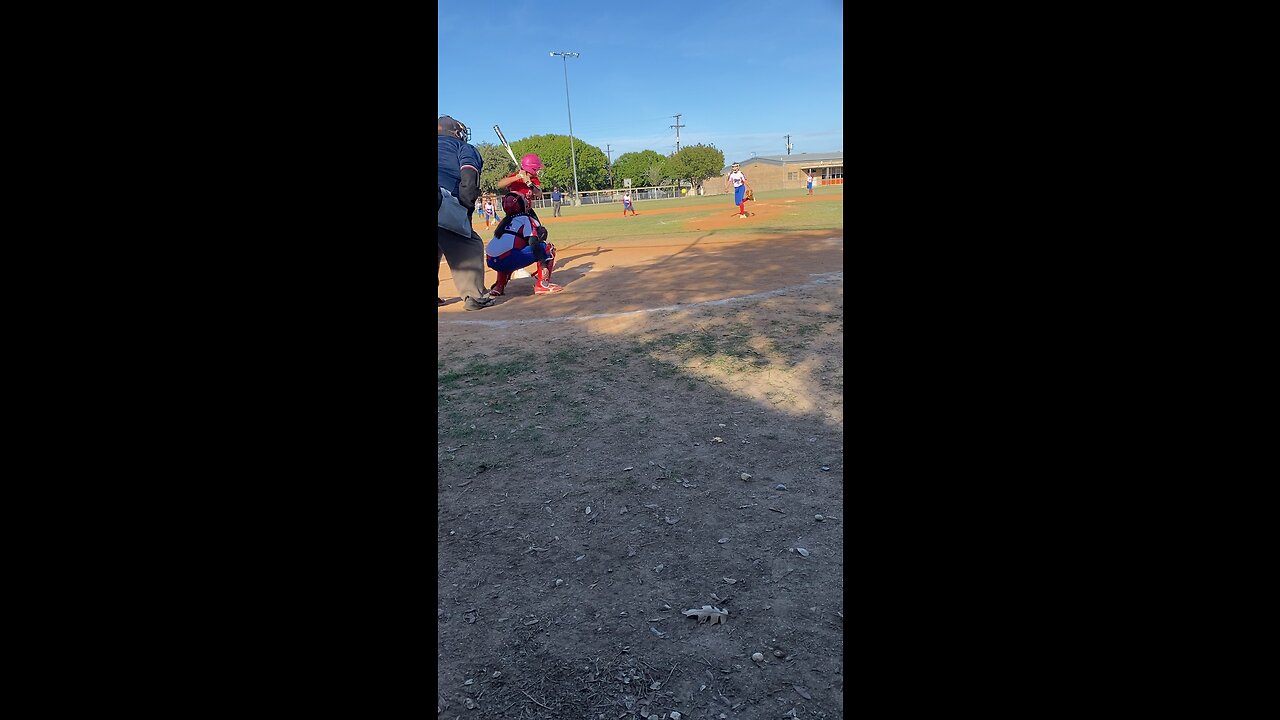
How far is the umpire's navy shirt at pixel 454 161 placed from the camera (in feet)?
32.1

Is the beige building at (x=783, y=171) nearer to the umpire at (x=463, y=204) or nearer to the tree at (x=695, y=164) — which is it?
the tree at (x=695, y=164)

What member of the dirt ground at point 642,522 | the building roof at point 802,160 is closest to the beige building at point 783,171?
the building roof at point 802,160

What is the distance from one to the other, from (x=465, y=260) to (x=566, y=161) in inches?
2808

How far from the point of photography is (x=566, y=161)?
3071 inches

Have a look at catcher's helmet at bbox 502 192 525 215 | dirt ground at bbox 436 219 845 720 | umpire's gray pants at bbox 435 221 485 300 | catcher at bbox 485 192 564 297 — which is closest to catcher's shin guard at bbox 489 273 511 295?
catcher at bbox 485 192 564 297

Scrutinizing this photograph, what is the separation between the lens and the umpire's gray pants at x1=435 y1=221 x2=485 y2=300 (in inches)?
388

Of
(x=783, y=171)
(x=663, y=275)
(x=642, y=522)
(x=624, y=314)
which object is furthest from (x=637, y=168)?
(x=642, y=522)

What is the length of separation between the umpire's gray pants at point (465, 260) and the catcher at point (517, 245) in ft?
1.94

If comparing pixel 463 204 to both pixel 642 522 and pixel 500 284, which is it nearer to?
pixel 500 284
